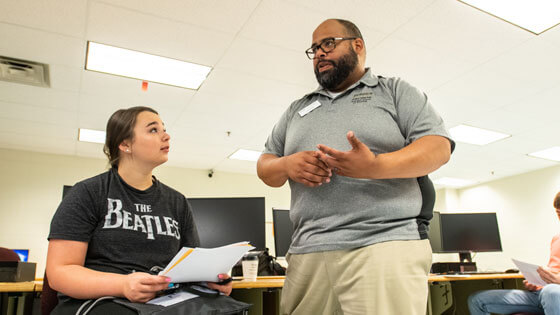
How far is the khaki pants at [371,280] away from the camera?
1011mm

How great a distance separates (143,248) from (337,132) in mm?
733

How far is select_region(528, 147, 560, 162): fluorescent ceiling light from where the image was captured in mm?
6274

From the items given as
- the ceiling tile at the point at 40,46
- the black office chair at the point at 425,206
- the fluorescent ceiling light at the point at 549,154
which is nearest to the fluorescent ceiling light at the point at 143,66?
the ceiling tile at the point at 40,46

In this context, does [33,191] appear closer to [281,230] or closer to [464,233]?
[281,230]

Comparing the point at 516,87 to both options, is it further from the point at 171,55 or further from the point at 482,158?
the point at 171,55

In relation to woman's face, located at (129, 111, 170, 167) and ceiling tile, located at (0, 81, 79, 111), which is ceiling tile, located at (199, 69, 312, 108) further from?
woman's face, located at (129, 111, 170, 167)

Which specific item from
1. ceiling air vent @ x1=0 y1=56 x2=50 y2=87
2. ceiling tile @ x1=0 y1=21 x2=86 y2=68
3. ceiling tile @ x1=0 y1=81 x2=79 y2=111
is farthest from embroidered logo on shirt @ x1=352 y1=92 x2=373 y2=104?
ceiling tile @ x1=0 y1=81 x2=79 y2=111

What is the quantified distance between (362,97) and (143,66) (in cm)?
296

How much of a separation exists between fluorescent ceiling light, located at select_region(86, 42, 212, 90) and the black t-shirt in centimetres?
238

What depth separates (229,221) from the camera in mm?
2504

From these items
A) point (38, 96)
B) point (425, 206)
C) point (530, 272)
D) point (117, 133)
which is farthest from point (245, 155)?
point (425, 206)

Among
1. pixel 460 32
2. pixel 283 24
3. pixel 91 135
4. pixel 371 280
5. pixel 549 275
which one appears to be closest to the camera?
pixel 371 280

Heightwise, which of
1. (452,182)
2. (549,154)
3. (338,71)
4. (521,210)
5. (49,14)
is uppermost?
(49,14)

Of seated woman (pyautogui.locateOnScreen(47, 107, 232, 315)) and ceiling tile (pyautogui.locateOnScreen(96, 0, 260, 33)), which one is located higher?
ceiling tile (pyautogui.locateOnScreen(96, 0, 260, 33))
